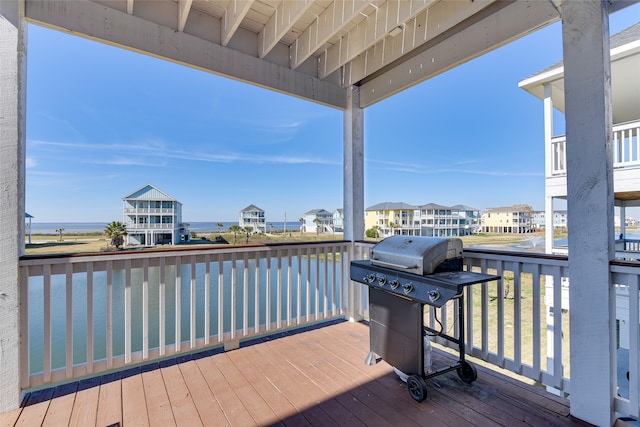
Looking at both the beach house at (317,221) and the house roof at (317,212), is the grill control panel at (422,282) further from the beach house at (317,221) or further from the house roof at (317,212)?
the house roof at (317,212)

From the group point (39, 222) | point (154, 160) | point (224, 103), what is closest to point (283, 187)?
point (224, 103)

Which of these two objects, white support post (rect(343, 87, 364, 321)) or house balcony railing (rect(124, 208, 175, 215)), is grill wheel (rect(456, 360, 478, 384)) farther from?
house balcony railing (rect(124, 208, 175, 215))

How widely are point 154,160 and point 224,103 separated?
2.11m

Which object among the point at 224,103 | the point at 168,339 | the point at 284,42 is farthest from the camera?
the point at 224,103

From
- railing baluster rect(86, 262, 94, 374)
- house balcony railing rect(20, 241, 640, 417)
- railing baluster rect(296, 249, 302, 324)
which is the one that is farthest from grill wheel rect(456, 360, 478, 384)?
railing baluster rect(86, 262, 94, 374)

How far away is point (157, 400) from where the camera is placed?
6.14 feet

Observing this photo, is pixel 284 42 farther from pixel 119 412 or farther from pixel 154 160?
pixel 119 412

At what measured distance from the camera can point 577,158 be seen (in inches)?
62.8

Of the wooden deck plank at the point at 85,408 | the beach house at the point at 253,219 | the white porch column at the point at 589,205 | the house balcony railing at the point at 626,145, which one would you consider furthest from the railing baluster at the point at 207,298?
the house balcony railing at the point at 626,145

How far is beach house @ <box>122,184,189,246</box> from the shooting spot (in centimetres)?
228

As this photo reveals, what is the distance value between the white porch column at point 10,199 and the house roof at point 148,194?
704mm

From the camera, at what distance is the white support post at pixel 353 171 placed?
3.33 m

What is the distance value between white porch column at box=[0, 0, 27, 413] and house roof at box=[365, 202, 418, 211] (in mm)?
3036

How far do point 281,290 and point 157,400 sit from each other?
138 cm
